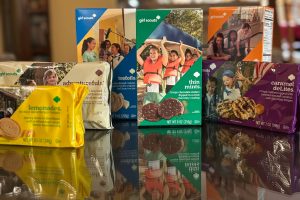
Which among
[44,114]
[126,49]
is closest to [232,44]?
[126,49]

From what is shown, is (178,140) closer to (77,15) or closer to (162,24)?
(162,24)

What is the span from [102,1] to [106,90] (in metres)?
1.20

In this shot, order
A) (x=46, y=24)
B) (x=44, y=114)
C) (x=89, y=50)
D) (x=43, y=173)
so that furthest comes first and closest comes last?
(x=46, y=24), (x=89, y=50), (x=44, y=114), (x=43, y=173)

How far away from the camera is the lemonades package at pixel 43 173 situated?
54 centimetres

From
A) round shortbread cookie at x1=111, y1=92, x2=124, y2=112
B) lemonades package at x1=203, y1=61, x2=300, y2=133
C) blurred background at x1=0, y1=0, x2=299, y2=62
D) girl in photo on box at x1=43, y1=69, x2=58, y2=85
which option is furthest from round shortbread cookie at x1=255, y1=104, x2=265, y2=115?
blurred background at x1=0, y1=0, x2=299, y2=62

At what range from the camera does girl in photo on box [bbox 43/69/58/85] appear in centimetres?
84

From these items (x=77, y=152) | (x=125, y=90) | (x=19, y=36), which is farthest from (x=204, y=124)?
(x=19, y=36)

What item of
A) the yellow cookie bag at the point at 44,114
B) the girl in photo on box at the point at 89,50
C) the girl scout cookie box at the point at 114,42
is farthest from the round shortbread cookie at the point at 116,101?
the yellow cookie bag at the point at 44,114

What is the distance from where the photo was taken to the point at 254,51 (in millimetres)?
943

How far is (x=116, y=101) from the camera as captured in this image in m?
0.94

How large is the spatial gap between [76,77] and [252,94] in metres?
0.40

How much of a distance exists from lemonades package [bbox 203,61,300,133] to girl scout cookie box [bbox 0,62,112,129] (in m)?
0.26

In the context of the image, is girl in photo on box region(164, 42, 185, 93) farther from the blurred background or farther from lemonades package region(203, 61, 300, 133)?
the blurred background

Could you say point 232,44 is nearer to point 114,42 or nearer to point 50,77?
point 114,42
